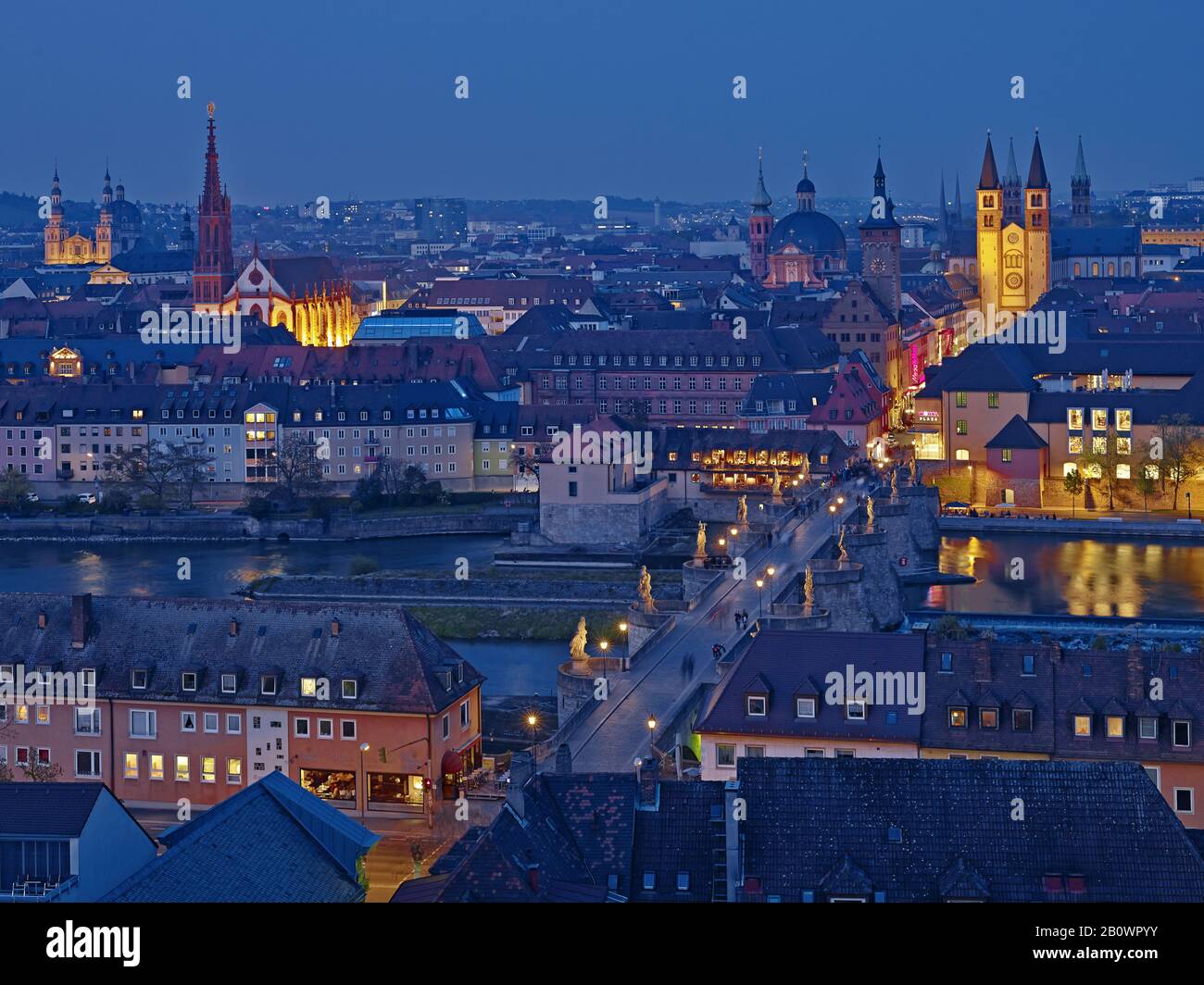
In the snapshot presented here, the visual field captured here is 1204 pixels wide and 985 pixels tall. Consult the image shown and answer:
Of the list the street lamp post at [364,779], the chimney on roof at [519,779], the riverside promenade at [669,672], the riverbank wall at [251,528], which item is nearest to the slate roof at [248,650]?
the street lamp post at [364,779]

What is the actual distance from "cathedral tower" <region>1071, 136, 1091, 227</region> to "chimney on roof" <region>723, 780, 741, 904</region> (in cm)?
5562

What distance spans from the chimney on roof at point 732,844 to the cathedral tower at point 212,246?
35657mm

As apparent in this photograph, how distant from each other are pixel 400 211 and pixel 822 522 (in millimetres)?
105895

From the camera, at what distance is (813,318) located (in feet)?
123

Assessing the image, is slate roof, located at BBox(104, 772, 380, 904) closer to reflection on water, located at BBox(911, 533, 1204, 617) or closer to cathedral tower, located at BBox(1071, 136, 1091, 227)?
reflection on water, located at BBox(911, 533, 1204, 617)

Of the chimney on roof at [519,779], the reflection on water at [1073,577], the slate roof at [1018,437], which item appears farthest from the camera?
the slate roof at [1018,437]

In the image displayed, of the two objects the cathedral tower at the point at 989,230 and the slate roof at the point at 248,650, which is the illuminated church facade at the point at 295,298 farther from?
the slate roof at the point at 248,650

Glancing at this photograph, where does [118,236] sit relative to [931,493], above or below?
above

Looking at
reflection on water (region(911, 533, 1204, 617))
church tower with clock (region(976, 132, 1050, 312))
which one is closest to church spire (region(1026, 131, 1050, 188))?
church tower with clock (region(976, 132, 1050, 312))

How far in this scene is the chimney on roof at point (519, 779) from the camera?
733 centimetres

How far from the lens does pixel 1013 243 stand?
46938 mm

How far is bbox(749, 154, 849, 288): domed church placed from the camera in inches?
2149
